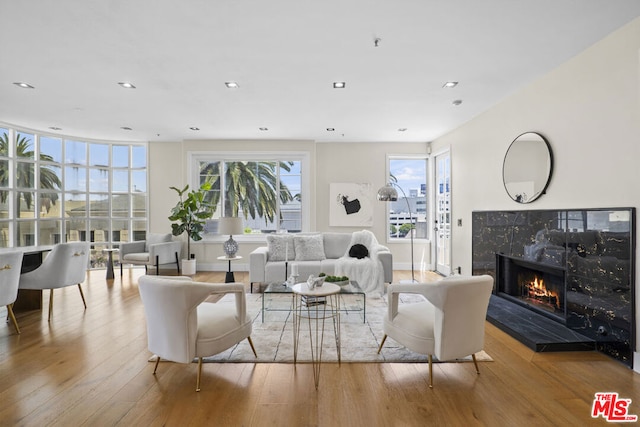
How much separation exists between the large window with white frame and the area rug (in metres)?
4.60

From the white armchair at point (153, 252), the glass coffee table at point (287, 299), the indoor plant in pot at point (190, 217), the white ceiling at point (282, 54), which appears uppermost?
the white ceiling at point (282, 54)

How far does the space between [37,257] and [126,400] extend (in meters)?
2.98

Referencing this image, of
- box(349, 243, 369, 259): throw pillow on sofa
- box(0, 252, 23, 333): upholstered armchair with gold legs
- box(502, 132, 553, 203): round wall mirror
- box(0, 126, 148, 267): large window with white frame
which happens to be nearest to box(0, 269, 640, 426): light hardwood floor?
box(0, 252, 23, 333): upholstered armchair with gold legs

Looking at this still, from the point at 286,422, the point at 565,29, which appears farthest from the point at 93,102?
the point at 565,29

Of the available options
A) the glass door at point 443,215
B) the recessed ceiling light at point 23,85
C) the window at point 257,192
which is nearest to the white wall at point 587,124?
the glass door at point 443,215

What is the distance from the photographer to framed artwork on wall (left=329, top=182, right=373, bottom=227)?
6.71 metres

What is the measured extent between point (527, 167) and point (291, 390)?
339 cm

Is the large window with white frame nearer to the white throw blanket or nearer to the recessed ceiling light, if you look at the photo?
the recessed ceiling light

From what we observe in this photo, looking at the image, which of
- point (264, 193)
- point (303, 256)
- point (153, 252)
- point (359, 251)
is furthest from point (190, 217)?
A: point (359, 251)

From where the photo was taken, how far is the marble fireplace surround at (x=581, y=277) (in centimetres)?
Result: 254

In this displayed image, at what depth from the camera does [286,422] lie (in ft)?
6.12

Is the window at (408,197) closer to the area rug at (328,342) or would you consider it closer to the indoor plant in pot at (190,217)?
the area rug at (328,342)

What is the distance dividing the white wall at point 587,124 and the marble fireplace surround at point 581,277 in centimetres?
12
